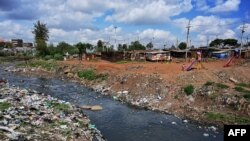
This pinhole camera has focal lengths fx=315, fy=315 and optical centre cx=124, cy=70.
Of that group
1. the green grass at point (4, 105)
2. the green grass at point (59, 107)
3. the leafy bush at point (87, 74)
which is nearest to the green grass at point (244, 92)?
the green grass at point (59, 107)

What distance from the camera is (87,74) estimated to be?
1271 inches

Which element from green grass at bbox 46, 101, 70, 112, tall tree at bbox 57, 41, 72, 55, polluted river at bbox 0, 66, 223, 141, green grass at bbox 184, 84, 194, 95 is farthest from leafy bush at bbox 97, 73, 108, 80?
tall tree at bbox 57, 41, 72, 55

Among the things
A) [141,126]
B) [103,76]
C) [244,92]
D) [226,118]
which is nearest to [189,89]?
[244,92]

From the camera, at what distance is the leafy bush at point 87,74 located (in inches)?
1219

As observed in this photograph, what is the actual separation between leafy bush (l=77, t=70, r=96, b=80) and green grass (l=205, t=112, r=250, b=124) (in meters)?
15.5

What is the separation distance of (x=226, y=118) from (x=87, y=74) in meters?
18.4

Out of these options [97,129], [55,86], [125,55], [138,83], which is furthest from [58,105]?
[125,55]

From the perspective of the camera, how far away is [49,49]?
2781 inches

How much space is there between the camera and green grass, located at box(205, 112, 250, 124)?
16.0 m

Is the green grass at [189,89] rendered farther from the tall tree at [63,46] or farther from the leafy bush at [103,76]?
the tall tree at [63,46]

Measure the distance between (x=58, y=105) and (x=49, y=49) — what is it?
55.4 meters

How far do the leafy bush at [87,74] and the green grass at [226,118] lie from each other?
1551 cm

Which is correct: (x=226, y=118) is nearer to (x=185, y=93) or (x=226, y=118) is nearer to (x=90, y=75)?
(x=185, y=93)

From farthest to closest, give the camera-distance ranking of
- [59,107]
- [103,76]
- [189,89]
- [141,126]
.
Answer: [103,76] < [189,89] < [59,107] < [141,126]
